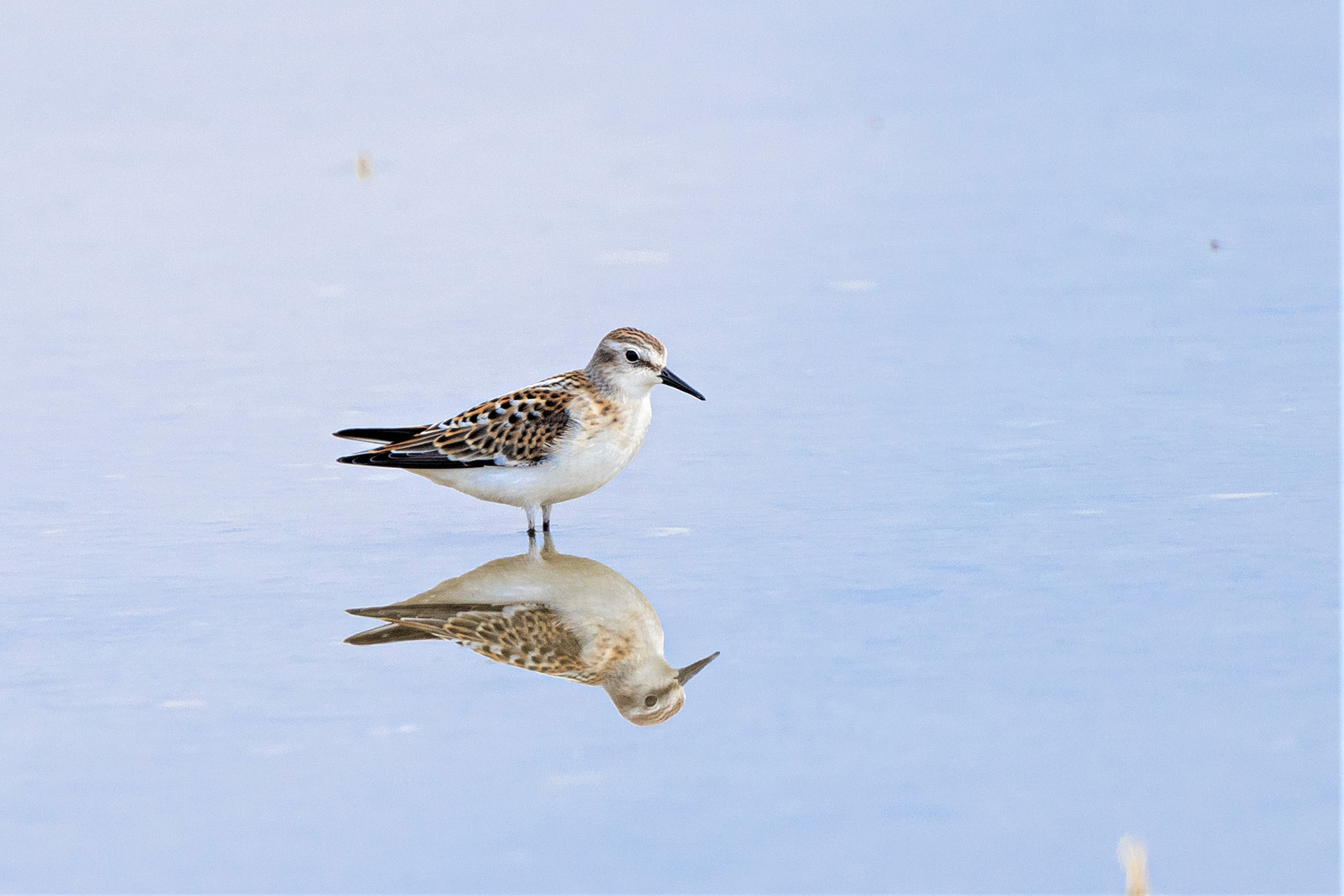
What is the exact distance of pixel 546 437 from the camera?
8.20 metres

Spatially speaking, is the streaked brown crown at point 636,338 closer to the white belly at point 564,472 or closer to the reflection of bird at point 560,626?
the white belly at point 564,472

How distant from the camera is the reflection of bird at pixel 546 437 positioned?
8.18 meters

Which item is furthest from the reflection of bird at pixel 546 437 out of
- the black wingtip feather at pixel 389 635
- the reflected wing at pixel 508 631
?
the black wingtip feather at pixel 389 635

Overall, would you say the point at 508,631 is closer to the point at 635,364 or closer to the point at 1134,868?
the point at 635,364

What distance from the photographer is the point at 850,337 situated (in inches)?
422

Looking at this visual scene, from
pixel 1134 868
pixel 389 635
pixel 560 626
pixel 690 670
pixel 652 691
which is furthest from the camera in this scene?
pixel 560 626

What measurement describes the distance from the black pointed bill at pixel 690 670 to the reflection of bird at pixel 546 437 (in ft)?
6.10

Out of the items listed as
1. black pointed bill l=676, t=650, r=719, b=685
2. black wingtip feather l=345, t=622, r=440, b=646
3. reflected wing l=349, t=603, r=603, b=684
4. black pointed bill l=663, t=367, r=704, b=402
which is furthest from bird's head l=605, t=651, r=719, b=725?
black pointed bill l=663, t=367, r=704, b=402

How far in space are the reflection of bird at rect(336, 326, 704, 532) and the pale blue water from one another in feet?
0.88

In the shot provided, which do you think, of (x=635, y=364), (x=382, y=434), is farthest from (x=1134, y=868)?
(x=382, y=434)

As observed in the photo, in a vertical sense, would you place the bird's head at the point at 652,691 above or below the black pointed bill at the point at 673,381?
below

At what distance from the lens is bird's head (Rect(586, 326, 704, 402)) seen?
8.41m

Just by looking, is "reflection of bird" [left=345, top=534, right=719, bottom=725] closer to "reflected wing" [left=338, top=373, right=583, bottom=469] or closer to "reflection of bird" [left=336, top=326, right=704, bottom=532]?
"reflection of bird" [left=336, top=326, right=704, bottom=532]

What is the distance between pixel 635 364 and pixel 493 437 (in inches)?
29.7
